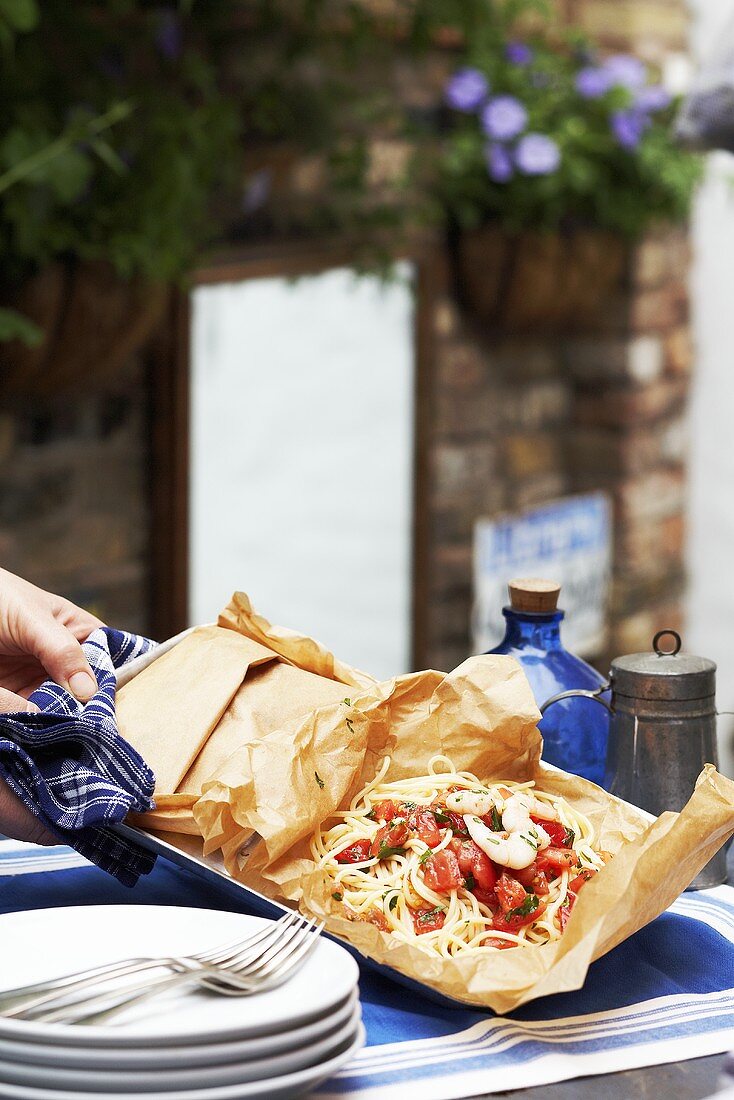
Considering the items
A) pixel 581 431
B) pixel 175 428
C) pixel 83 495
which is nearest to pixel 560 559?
pixel 581 431

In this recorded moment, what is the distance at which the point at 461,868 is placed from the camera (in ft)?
2.73

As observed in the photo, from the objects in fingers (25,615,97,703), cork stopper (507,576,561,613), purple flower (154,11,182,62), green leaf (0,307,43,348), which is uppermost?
purple flower (154,11,182,62)

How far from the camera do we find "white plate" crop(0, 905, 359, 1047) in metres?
0.61

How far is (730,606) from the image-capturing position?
14.2 feet

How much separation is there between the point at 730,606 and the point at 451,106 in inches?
70.4

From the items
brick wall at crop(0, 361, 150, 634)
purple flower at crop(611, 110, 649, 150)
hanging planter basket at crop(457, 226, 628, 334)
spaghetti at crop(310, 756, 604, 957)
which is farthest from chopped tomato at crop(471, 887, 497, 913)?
purple flower at crop(611, 110, 649, 150)

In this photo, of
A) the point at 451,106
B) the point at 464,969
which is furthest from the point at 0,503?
the point at 464,969

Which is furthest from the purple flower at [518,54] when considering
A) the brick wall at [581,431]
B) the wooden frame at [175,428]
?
the wooden frame at [175,428]

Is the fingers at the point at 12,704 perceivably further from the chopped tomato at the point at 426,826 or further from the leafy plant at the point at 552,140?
the leafy plant at the point at 552,140

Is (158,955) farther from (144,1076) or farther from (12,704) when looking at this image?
(12,704)

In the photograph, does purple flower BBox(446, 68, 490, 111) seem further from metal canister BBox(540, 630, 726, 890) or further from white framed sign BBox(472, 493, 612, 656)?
metal canister BBox(540, 630, 726, 890)

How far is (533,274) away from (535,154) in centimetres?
34

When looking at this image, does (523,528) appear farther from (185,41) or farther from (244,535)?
(185,41)

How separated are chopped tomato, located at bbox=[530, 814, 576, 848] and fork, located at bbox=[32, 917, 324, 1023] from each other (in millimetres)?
193
